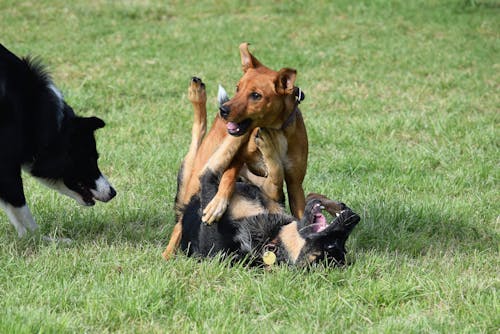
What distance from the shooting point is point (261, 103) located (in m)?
4.44

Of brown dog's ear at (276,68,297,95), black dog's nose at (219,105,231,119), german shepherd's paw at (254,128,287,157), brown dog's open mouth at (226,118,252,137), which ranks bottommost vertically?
german shepherd's paw at (254,128,287,157)

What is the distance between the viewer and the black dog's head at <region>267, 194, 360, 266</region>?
405cm

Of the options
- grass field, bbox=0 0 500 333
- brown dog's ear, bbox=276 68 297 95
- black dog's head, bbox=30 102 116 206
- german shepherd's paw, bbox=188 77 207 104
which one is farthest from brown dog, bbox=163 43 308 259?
black dog's head, bbox=30 102 116 206

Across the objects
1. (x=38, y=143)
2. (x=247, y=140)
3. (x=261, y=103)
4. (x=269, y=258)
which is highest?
(x=261, y=103)

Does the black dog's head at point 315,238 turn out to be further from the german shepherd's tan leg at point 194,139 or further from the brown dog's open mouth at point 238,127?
the german shepherd's tan leg at point 194,139

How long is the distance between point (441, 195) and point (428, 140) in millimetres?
1527

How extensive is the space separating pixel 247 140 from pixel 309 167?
2002 millimetres

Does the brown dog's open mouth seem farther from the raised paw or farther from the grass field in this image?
the grass field

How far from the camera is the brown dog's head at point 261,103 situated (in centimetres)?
443

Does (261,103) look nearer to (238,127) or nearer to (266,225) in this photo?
(238,127)

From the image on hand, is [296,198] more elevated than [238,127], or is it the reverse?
[238,127]

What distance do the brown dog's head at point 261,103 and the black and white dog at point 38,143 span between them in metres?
1.26

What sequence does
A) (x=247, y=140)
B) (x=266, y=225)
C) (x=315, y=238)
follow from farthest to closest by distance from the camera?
(x=247, y=140), (x=266, y=225), (x=315, y=238)

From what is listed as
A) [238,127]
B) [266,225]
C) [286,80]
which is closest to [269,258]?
[266,225]
